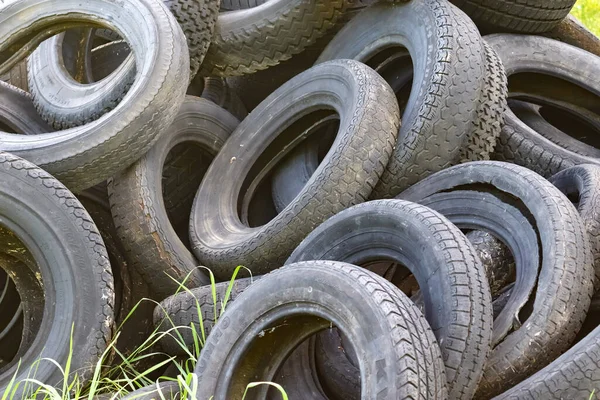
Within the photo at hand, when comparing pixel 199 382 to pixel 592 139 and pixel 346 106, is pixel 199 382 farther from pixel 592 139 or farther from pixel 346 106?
pixel 592 139

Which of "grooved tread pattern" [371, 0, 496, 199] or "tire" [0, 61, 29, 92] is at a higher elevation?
"tire" [0, 61, 29, 92]

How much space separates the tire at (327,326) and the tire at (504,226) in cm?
56

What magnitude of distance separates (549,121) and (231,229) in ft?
6.42

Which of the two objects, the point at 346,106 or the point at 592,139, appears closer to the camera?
the point at 346,106

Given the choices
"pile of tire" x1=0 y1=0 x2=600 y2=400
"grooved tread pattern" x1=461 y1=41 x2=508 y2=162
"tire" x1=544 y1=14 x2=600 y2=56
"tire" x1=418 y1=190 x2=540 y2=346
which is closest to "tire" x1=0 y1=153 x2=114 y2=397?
"pile of tire" x1=0 y1=0 x2=600 y2=400

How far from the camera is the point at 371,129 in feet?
11.0

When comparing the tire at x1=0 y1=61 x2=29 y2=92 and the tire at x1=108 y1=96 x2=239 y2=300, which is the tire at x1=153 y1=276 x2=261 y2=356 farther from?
the tire at x1=0 y1=61 x2=29 y2=92

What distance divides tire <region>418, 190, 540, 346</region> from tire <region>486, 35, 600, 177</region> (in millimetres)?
713

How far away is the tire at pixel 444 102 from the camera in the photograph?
11.0 feet

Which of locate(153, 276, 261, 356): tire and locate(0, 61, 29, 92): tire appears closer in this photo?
locate(153, 276, 261, 356): tire

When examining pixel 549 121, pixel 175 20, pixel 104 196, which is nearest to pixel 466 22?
pixel 549 121

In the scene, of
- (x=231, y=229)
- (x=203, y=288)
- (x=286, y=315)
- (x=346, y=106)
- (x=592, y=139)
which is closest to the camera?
(x=286, y=315)

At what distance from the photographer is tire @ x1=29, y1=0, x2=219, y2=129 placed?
371cm

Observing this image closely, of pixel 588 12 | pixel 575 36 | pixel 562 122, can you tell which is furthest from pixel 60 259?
pixel 588 12
